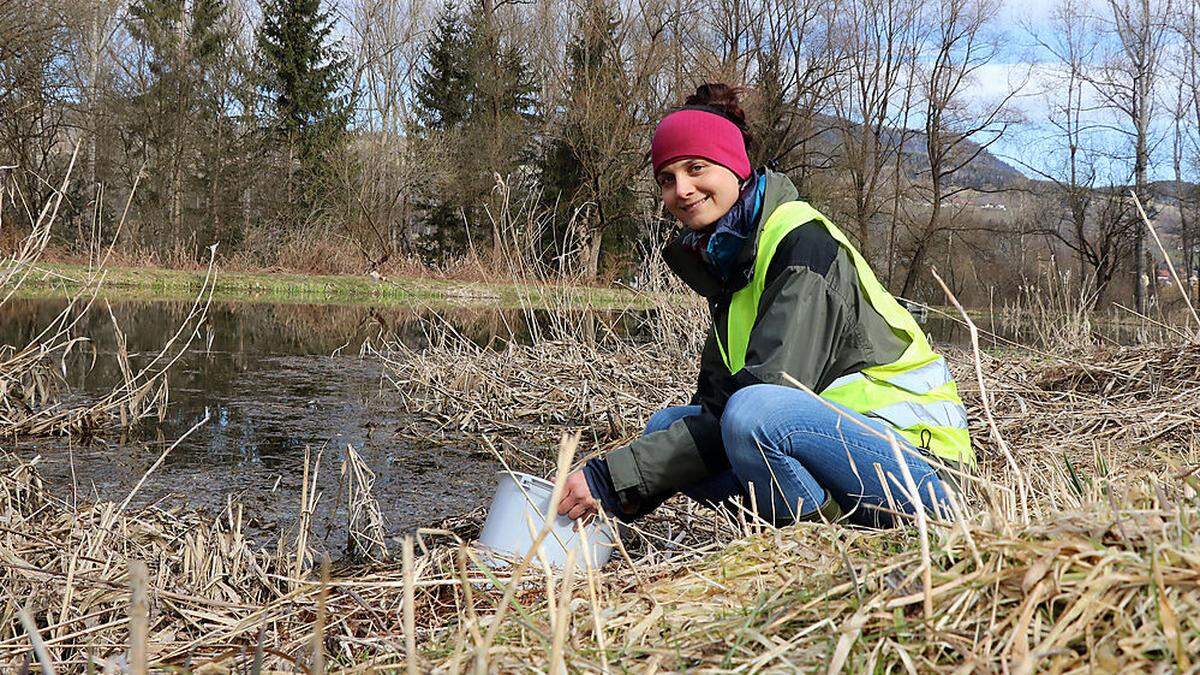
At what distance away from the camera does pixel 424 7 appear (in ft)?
87.6

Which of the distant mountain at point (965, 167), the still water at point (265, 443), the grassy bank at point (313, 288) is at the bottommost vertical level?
the still water at point (265, 443)

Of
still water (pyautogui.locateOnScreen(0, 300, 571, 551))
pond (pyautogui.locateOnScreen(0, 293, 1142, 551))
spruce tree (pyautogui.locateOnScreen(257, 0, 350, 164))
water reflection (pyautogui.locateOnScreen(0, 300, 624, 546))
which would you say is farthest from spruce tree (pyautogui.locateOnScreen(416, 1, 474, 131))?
still water (pyautogui.locateOnScreen(0, 300, 571, 551))

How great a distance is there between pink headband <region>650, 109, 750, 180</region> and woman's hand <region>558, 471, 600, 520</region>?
882 millimetres

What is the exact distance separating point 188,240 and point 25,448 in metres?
18.0

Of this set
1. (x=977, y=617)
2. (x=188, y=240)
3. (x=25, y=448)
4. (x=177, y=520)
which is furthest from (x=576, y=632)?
(x=188, y=240)

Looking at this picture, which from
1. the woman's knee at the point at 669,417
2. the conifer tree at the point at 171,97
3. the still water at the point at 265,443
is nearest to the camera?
the woman's knee at the point at 669,417

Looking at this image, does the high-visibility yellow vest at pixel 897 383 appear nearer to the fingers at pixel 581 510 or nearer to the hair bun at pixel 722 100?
the hair bun at pixel 722 100

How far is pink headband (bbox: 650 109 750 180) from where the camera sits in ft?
8.23

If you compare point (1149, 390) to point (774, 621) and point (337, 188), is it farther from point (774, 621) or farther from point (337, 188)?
Answer: point (337, 188)

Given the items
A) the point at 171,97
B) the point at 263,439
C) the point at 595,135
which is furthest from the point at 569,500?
the point at 171,97

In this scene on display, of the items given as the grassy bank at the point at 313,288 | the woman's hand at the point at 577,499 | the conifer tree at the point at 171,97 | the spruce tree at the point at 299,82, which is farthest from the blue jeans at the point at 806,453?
the spruce tree at the point at 299,82

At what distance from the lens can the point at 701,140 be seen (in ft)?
8.22

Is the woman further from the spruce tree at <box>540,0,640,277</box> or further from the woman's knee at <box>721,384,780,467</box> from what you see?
the spruce tree at <box>540,0,640,277</box>

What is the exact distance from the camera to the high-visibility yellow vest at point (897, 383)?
2246 mm
